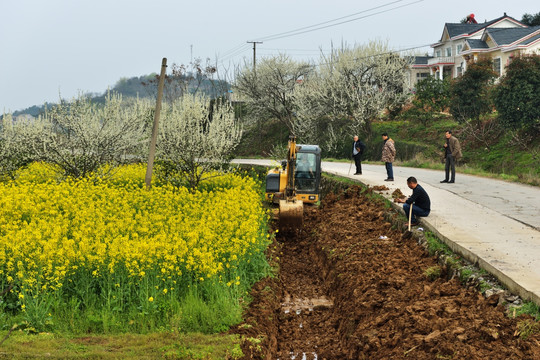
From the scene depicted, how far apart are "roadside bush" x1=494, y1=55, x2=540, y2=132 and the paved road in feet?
31.1

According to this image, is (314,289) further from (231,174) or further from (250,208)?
(231,174)

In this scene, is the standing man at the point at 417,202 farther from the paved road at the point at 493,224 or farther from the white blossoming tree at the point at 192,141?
the white blossoming tree at the point at 192,141

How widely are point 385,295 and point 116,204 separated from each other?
876cm

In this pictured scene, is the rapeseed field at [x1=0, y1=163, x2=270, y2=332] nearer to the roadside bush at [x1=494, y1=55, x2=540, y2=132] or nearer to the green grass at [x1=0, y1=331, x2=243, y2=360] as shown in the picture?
the green grass at [x1=0, y1=331, x2=243, y2=360]

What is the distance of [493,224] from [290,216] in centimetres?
626

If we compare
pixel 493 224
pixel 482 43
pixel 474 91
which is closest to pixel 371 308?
pixel 493 224

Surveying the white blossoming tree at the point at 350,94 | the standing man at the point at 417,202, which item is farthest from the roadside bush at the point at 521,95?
the standing man at the point at 417,202

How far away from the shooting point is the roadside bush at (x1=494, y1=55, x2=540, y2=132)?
30234 millimetres

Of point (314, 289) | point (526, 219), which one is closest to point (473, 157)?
point (526, 219)

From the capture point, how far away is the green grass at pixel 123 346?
8.00 metres

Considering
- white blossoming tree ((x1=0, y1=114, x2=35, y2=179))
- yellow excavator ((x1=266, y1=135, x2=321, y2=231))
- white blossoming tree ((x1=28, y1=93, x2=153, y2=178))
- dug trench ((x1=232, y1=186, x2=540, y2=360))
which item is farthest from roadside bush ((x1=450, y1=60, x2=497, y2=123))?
white blossoming tree ((x1=0, y1=114, x2=35, y2=179))

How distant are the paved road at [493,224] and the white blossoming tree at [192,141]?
629 cm

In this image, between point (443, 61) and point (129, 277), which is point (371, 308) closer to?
point (129, 277)

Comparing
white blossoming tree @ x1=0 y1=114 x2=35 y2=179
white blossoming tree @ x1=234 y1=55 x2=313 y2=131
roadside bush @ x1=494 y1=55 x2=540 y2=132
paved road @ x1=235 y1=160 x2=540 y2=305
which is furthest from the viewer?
Result: white blossoming tree @ x1=234 y1=55 x2=313 y2=131
